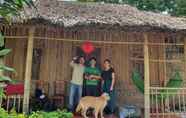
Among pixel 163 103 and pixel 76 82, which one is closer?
pixel 76 82

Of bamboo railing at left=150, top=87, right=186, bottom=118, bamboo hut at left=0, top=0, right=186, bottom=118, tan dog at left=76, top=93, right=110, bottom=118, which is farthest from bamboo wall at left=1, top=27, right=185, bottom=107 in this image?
tan dog at left=76, top=93, right=110, bottom=118

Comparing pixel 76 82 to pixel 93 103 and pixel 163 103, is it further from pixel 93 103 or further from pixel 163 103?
pixel 163 103

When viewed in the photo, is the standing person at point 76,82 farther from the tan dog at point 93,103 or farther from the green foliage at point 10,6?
the green foliage at point 10,6

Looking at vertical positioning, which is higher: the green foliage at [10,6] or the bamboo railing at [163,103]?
the green foliage at [10,6]

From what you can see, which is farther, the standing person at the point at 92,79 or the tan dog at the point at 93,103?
the standing person at the point at 92,79

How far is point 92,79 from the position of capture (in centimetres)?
1014

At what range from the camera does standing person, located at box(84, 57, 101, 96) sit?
997 cm

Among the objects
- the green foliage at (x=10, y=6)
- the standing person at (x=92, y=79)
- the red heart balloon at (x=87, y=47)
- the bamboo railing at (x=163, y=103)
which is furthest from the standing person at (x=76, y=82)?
the green foliage at (x=10, y=6)

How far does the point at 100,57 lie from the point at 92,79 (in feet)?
5.59

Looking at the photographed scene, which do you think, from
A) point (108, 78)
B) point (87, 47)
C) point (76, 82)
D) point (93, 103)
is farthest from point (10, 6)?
point (87, 47)

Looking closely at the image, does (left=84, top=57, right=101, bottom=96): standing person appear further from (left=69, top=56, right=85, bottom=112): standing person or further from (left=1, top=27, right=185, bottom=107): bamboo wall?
(left=1, top=27, right=185, bottom=107): bamboo wall

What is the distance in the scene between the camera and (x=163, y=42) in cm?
1188

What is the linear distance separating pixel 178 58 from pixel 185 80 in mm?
896

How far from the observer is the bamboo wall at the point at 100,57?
10992mm
